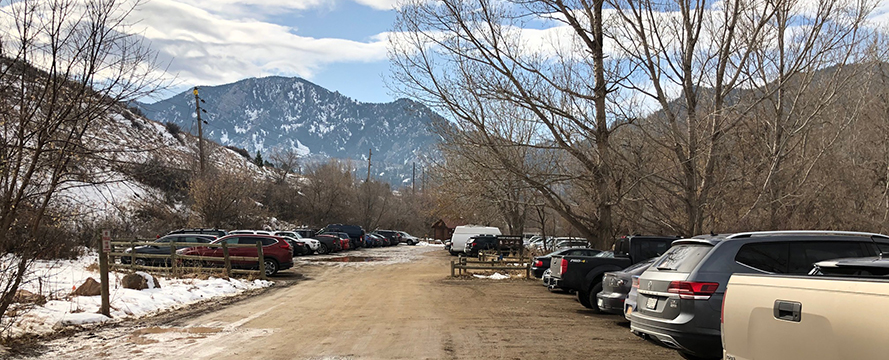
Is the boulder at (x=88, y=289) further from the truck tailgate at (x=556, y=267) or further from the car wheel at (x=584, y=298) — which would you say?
the car wheel at (x=584, y=298)

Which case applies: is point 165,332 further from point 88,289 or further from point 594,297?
point 594,297

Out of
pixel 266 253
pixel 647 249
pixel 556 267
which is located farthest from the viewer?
pixel 266 253

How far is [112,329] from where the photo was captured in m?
11.0

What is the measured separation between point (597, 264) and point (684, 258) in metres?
6.90

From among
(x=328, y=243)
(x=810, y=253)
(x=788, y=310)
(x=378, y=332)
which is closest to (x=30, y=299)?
(x=378, y=332)

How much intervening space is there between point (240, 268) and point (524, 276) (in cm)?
1073

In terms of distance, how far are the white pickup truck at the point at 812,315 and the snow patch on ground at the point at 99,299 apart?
978 centimetres

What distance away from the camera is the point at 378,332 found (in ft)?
34.5

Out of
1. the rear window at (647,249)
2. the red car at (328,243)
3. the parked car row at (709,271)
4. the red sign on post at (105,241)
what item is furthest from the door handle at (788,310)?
the red car at (328,243)

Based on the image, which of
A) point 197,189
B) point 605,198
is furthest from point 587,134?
point 197,189

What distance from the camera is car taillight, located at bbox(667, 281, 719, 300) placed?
24.5ft

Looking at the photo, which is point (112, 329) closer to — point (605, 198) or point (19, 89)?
point (19, 89)

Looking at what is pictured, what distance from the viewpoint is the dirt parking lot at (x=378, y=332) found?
8.73 metres

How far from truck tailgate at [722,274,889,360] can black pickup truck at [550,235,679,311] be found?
32.2 feet
